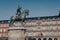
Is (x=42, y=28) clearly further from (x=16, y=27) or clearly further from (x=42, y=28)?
(x=16, y=27)

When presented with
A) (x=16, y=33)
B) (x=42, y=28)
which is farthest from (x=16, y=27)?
(x=42, y=28)

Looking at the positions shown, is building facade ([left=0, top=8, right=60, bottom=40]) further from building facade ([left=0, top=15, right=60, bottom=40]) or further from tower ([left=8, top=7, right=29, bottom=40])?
tower ([left=8, top=7, right=29, bottom=40])

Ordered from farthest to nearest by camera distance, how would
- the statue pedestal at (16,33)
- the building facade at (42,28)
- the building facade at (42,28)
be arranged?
the building facade at (42,28) → the building facade at (42,28) → the statue pedestal at (16,33)

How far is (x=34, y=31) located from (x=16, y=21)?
48.6 metres

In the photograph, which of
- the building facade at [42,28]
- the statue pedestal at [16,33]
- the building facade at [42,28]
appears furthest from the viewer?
the building facade at [42,28]

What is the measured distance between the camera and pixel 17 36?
73438 mm

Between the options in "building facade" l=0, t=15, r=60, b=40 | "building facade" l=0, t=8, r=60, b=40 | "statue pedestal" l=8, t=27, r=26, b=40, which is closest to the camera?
"statue pedestal" l=8, t=27, r=26, b=40

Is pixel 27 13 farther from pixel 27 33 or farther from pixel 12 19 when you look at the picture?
pixel 27 33

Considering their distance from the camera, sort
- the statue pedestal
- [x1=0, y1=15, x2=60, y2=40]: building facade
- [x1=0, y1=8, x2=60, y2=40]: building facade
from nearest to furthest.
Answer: the statue pedestal < [x1=0, y1=8, x2=60, y2=40]: building facade < [x1=0, y1=15, x2=60, y2=40]: building facade

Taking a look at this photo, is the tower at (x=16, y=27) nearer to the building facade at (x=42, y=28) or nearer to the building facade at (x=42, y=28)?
the building facade at (x=42, y=28)

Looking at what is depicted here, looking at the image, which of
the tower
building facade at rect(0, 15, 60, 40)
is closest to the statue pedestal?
the tower

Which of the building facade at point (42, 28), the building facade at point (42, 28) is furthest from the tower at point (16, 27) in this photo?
the building facade at point (42, 28)

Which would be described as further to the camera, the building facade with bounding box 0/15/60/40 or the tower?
the building facade with bounding box 0/15/60/40

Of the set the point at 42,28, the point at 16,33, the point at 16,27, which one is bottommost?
the point at 42,28
